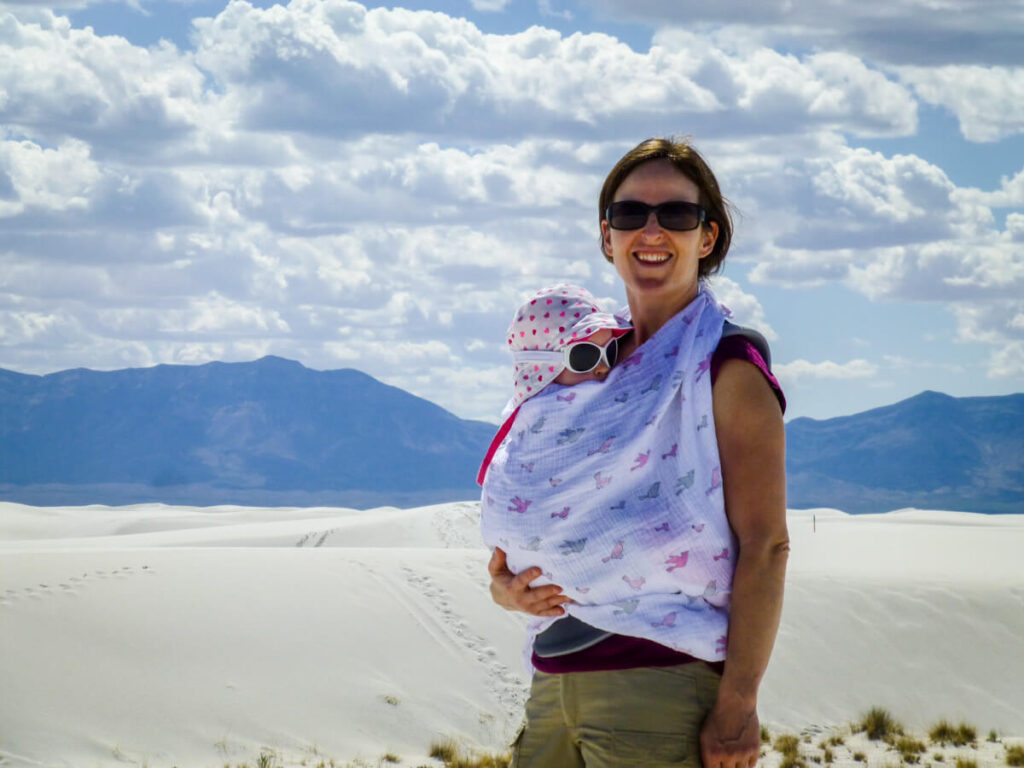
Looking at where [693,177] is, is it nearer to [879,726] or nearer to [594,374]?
[594,374]

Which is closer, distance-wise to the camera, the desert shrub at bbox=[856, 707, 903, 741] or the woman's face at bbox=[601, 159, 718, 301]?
the woman's face at bbox=[601, 159, 718, 301]

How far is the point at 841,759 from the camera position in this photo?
10672 mm

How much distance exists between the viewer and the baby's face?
2730 mm

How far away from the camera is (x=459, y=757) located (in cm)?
1030

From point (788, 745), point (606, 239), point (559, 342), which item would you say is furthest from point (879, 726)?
point (559, 342)

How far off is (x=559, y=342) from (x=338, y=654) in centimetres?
1030

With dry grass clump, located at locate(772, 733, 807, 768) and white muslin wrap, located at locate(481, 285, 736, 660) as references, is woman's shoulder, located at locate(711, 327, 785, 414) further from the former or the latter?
dry grass clump, located at locate(772, 733, 807, 768)

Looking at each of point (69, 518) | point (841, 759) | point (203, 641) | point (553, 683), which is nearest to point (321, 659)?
point (203, 641)

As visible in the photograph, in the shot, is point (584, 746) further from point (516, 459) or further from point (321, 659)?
point (321, 659)

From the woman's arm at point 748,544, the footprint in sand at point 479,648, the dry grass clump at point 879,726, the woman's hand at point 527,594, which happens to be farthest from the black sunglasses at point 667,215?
the dry grass clump at point 879,726

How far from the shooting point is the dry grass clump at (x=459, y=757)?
9875mm

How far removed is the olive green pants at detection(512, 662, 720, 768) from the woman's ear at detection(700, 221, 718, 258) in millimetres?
987

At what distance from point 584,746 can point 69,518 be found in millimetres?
38065

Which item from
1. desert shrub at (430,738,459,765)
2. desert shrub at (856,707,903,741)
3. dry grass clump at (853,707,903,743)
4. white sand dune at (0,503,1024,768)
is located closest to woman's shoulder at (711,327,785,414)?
white sand dune at (0,503,1024,768)
